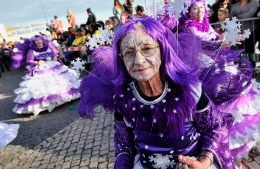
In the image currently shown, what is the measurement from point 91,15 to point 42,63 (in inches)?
188

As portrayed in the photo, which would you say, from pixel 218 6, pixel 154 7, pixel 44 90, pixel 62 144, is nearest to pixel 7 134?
pixel 62 144

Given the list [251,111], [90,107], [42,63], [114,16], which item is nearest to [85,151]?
[90,107]

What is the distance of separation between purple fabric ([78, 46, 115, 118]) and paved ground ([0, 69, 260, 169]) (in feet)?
5.47

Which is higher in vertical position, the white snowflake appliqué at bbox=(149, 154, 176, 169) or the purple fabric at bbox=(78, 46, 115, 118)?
the purple fabric at bbox=(78, 46, 115, 118)

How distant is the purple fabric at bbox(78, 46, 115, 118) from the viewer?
164 centimetres

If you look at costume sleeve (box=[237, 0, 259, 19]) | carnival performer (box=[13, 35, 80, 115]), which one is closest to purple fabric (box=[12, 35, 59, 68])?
carnival performer (box=[13, 35, 80, 115])

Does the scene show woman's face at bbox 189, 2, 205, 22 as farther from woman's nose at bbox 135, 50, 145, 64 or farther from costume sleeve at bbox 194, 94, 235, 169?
woman's nose at bbox 135, 50, 145, 64

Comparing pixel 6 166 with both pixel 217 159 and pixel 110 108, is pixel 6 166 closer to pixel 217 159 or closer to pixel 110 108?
pixel 110 108

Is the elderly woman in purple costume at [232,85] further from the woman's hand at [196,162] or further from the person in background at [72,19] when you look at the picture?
the person in background at [72,19]

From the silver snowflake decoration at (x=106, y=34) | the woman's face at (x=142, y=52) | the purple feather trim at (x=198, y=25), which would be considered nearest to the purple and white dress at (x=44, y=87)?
the purple feather trim at (x=198, y=25)

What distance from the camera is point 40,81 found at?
6.00 meters

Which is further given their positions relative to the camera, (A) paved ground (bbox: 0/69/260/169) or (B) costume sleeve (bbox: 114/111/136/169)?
(A) paved ground (bbox: 0/69/260/169)

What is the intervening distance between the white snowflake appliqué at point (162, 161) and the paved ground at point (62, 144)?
1.70m

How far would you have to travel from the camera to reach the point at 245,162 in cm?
267
